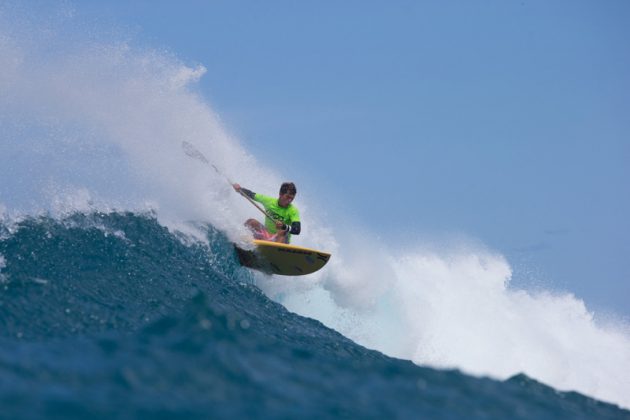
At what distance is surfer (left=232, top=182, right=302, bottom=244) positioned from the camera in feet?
37.2

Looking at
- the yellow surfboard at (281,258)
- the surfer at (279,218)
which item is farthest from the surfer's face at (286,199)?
the yellow surfboard at (281,258)

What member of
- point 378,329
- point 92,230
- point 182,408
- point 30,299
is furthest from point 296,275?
point 182,408

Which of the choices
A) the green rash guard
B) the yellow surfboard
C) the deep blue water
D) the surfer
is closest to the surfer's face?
the surfer

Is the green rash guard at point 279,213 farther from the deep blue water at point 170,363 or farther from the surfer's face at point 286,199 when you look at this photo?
the deep blue water at point 170,363

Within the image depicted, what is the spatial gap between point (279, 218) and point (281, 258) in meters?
0.91

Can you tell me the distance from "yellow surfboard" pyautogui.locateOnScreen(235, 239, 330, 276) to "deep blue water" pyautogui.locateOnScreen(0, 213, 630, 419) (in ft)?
7.02

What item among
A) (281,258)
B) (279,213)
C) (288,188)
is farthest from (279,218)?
(281,258)

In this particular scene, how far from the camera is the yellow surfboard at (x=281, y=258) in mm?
10883

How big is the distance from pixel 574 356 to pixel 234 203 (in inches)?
314

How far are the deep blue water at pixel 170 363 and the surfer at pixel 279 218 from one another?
8.79ft

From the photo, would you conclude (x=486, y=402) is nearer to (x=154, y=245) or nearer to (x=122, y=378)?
→ (x=122, y=378)

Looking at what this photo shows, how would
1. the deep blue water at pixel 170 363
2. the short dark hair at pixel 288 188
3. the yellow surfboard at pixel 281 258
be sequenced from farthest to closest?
the short dark hair at pixel 288 188 < the yellow surfboard at pixel 281 258 < the deep blue water at pixel 170 363

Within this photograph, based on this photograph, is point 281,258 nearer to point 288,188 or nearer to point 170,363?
point 288,188

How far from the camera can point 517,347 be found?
39.1ft
